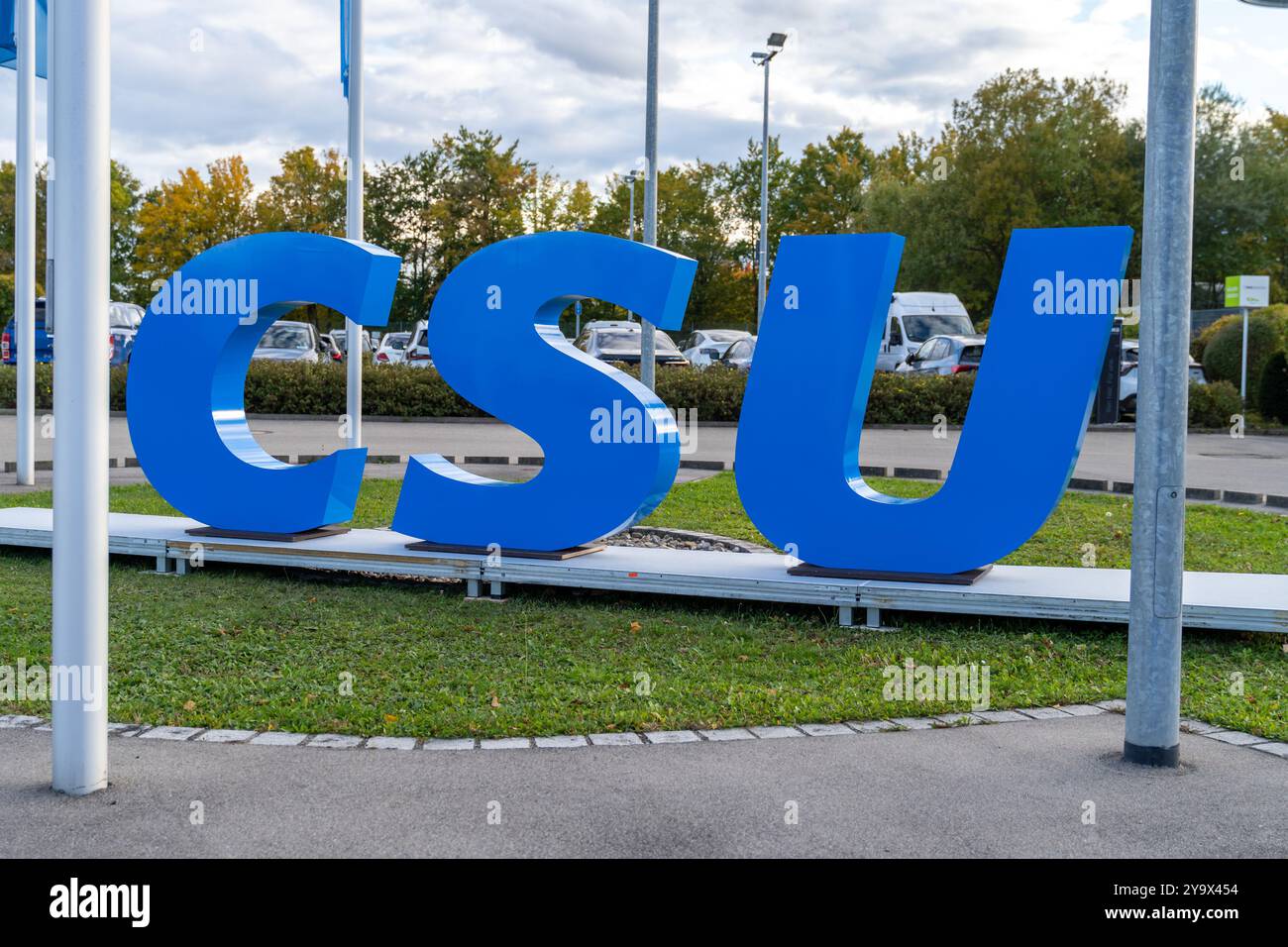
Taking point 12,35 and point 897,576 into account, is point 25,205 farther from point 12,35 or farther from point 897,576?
point 897,576

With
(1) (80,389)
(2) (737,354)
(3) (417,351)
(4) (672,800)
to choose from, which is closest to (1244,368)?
(2) (737,354)

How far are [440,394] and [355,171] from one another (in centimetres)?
1302

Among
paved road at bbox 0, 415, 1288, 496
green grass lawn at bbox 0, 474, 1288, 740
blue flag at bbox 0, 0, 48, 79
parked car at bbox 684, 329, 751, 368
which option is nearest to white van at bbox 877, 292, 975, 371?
parked car at bbox 684, 329, 751, 368

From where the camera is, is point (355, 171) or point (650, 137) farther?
point (650, 137)

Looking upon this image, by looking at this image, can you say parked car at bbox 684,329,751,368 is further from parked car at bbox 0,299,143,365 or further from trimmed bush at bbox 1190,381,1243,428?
parked car at bbox 0,299,143,365

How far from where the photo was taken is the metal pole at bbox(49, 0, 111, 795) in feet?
15.2

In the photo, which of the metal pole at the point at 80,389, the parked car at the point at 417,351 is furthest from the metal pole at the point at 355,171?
the parked car at the point at 417,351

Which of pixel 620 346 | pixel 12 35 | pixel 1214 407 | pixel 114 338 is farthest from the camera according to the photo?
pixel 620 346

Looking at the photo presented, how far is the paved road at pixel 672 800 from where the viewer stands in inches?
171

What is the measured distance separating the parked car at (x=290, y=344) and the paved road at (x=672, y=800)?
2418cm

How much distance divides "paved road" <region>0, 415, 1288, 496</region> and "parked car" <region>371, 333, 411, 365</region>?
33.4 ft

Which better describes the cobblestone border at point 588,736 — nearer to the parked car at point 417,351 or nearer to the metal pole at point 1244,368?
the metal pole at point 1244,368

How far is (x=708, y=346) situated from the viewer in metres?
38.3
